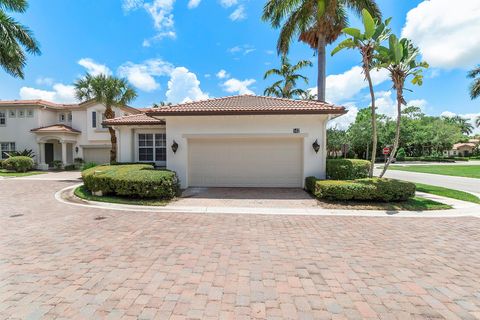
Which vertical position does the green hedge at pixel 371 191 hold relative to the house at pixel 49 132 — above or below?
below

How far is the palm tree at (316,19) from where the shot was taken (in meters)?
12.8

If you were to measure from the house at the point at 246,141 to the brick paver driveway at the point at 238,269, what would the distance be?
16.4 ft

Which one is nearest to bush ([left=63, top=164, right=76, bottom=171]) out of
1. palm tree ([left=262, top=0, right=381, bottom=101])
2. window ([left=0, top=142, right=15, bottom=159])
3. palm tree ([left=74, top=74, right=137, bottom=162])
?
window ([left=0, top=142, right=15, bottom=159])

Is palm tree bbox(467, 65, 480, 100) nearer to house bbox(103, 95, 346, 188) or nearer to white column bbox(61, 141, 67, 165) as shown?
house bbox(103, 95, 346, 188)

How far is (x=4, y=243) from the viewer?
15.8 feet

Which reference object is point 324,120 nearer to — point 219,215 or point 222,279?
point 219,215

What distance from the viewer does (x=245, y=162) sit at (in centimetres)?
1154

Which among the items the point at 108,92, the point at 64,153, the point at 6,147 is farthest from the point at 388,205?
the point at 6,147

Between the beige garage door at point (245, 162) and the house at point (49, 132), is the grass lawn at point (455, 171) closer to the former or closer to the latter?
the beige garage door at point (245, 162)

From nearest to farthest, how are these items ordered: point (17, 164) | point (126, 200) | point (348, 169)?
point (126, 200) < point (348, 169) < point (17, 164)

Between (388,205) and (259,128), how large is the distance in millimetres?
5952

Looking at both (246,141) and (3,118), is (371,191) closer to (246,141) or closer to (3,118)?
(246,141)

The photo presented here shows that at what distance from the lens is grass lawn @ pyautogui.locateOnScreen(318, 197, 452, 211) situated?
770 cm

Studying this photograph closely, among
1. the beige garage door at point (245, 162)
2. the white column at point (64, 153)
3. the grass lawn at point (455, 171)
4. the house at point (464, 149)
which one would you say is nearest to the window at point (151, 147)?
the beige garage door at point (245, 162)
